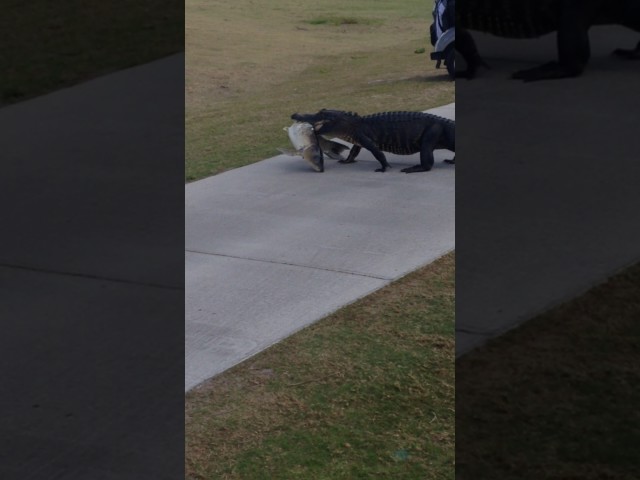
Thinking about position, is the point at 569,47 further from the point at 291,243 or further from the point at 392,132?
the point at 392,132

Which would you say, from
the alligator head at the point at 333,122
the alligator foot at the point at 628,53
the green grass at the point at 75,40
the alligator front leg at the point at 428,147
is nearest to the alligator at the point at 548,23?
the alligator foot at the point at 628,53

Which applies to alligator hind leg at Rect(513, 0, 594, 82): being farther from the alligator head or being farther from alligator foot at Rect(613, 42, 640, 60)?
the alligator head

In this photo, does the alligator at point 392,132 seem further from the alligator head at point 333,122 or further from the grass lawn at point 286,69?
the grass lawn at point 286,69

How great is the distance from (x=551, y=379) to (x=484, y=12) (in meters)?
0.88

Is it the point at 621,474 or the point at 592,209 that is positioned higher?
the point at 592,209

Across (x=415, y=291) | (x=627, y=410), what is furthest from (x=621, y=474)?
(x=415, y=291)

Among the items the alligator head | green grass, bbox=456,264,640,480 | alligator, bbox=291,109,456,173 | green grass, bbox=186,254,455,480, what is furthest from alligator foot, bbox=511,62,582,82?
the alligator head

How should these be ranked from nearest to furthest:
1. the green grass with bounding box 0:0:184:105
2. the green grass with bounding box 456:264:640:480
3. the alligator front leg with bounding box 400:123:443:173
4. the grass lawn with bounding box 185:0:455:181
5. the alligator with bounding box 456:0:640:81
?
the alligator with bounding box 456:0:640:81, the green grass with bounding box 456:264:640:480, the alligator front leg with bounding box 400:123:443:173, the grass lawn with bounding box 185:0:455:181, the green grass with bounding box 0:0:184:105

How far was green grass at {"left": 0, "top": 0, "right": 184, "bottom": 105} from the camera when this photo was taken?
10.2m

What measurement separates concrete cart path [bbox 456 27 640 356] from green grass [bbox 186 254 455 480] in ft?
2.90

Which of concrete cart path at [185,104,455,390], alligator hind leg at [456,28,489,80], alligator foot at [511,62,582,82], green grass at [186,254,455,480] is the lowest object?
green grass at [186,254,455,480]

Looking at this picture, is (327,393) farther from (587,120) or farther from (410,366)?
(587,120)

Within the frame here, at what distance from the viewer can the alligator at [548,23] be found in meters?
2.49

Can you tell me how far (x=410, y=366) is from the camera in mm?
4059
